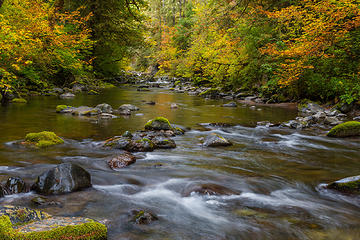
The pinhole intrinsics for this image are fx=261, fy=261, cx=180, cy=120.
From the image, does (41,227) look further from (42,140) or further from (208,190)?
(42,140)

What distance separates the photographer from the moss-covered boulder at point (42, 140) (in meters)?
5.88

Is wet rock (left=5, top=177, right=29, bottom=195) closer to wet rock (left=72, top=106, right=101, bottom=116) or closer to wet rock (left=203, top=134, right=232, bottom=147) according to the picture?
wet rock (left=203, top=134, right=232, bottom=147)

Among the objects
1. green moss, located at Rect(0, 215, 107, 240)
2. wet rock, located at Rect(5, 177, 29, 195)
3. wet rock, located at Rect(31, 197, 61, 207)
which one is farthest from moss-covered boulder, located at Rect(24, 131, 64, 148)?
green moss, located at Rect(0, 215, 107, 240)

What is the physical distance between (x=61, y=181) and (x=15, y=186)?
0.62m

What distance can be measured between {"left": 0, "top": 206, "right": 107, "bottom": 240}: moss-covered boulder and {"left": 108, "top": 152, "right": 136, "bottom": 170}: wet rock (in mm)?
2326

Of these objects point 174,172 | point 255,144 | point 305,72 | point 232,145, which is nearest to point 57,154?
point 174,172

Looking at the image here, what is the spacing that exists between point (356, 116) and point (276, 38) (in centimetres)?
686

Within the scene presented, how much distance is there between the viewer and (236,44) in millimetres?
17344

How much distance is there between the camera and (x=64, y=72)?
1994 cm

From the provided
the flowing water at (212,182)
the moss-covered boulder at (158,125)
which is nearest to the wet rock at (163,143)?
the flowing water at (212,182)

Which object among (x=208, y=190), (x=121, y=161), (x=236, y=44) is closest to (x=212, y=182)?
(x=208, y=190)

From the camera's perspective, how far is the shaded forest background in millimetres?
9875

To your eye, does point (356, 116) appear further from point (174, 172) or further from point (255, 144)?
point (174, 172)

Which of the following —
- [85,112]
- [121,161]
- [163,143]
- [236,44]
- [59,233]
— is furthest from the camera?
[236,44]
